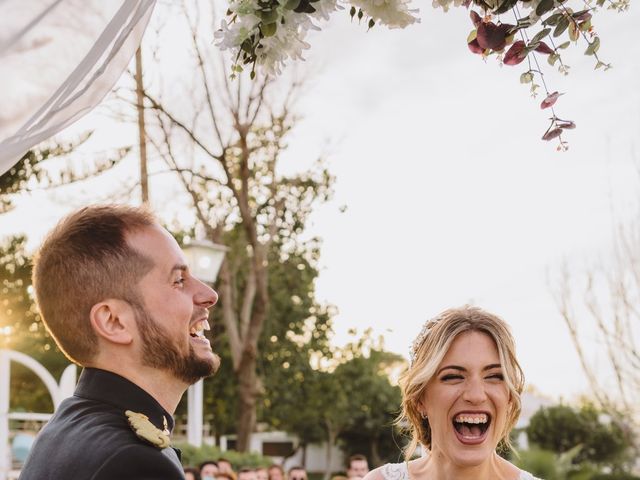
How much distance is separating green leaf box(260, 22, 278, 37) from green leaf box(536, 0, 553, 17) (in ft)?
1.88

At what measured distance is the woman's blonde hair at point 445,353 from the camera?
3627 millimetres

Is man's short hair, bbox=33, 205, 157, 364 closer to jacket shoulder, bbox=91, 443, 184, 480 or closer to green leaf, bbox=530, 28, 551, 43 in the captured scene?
jacket shoulder, bbox=91, 443, 184, 480

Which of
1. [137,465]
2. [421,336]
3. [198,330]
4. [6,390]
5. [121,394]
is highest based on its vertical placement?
[6,390]

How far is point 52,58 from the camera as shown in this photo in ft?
6.37

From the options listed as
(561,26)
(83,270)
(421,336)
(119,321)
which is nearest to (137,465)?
(119,321)

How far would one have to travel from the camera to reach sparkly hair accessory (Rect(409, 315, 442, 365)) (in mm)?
3889

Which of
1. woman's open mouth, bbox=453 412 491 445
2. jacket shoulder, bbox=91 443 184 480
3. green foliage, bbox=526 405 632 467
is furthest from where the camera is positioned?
green foliage, bbox=526 405 632 467

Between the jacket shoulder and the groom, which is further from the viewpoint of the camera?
the groom

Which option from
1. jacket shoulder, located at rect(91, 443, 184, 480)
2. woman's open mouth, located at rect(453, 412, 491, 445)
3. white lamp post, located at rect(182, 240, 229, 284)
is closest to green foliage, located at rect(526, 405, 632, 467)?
white lamp post, located at rect(182, 240, 229, 284)

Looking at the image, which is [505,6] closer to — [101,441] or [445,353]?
[101,441]

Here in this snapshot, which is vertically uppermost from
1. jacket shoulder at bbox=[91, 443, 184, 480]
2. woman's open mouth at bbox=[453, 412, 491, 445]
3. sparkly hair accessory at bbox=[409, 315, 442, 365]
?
sparkly hair accessory at bbox=[409, 315, 442, 365]

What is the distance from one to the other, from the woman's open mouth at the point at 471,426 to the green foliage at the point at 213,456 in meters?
7.40

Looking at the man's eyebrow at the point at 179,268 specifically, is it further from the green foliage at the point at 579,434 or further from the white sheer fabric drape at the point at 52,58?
the green foliage at the point at 579,434

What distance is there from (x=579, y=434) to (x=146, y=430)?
34.4 metres
